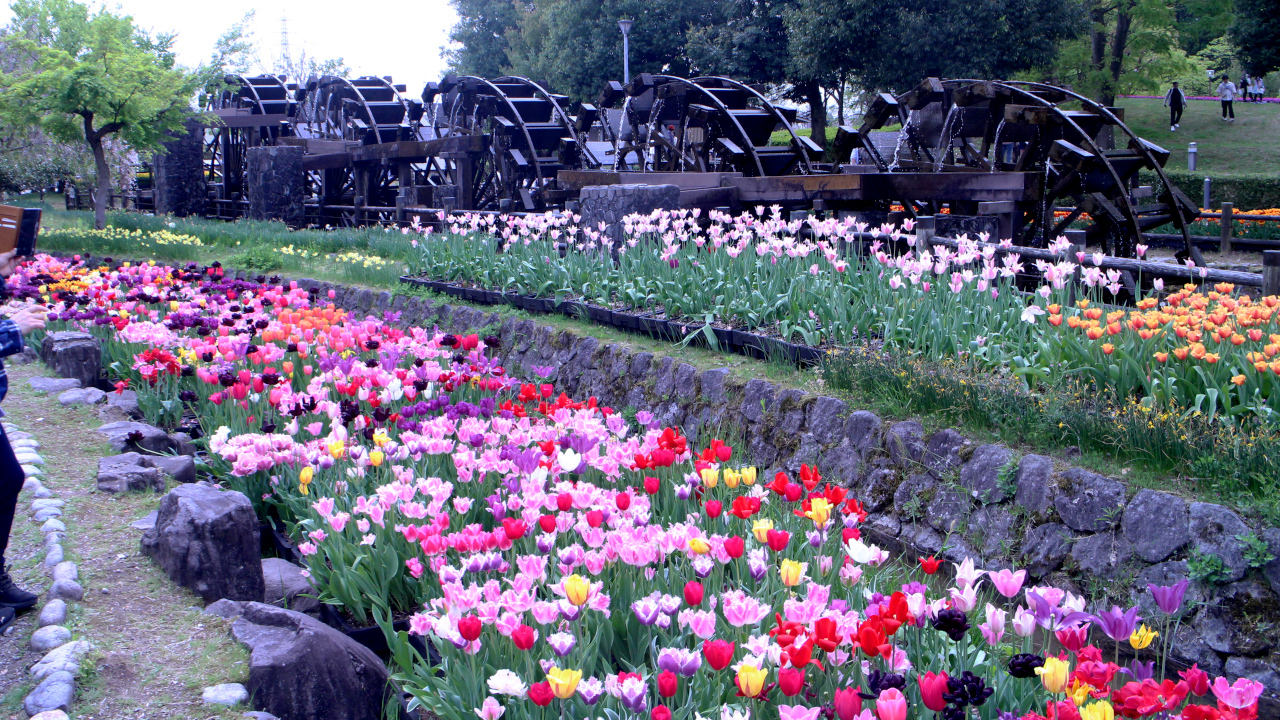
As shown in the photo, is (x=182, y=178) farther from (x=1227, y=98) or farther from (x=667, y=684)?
(x=1227, y=98)

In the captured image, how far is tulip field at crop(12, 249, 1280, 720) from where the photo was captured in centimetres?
198

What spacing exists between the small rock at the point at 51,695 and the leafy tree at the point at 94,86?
16.2 meters

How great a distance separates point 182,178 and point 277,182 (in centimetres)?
763

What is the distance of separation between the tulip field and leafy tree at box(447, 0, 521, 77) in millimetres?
43867

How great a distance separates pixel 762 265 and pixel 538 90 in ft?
45.2

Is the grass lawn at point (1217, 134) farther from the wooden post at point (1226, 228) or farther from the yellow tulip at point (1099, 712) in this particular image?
the yellow tulip at point (1099, 712)

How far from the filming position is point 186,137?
24.7m

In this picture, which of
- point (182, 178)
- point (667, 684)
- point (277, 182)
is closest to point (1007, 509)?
point (667, 684)

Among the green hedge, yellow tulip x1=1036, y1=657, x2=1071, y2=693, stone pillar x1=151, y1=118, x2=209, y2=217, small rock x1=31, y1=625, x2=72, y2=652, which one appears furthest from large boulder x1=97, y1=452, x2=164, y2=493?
stone pillar x1=151, y1=118, x2=209, y2=217

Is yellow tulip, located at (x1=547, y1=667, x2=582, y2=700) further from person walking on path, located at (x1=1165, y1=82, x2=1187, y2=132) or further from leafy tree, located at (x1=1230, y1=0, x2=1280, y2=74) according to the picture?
person walking on path, located at (x1=1165, y1=82, x2=1187, y2=132)

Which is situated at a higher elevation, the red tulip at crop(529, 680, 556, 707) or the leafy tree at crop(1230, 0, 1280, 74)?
the leafy tree at crop(1230, 0, 1280, 74)

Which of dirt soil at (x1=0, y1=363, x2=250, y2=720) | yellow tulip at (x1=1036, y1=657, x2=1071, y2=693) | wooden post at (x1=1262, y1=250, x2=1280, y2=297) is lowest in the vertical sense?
dirt soil at (x1=0, y1=363, x2=250, y2=720)

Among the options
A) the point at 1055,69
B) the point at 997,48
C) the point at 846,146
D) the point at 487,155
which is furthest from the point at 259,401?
the point at 1055,69

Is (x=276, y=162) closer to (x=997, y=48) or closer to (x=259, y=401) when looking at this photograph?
(x=259, y=401)
